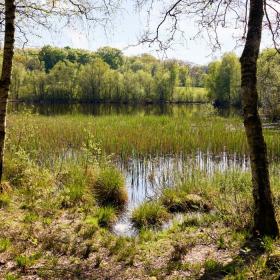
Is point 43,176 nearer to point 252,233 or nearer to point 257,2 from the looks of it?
point 252,233

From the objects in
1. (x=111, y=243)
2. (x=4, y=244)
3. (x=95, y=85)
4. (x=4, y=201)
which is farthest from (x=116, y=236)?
(x=95, y=85)

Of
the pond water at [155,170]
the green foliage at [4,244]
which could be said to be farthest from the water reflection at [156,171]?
the green foliage at [4,244]

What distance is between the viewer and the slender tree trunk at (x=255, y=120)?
574cm

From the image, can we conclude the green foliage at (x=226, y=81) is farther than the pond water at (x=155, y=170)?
Yes

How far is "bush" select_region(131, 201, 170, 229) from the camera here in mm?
8666

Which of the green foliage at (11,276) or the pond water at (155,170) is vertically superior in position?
the green foliage at (11,276)

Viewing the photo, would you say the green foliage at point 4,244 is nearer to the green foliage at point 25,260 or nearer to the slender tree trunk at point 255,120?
the green foliage at point 25,260

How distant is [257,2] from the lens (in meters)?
5.68

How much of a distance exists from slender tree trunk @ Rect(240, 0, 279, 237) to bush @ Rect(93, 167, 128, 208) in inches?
194

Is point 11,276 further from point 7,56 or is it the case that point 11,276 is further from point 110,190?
point 110,190

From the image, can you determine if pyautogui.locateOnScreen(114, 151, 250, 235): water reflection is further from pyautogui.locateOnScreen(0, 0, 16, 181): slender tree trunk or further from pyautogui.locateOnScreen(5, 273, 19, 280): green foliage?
pyautogui.locateOnScreen(0, 0, 16, 181): slender tree trunk

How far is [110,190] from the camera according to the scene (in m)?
10.2

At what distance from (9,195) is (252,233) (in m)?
5.44

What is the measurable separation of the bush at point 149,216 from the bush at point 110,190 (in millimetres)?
1173
